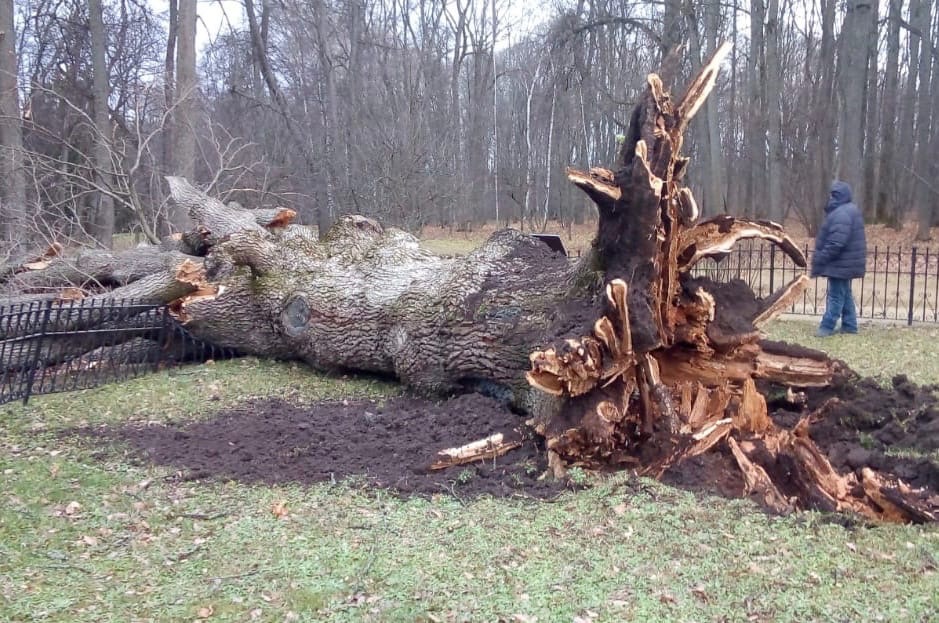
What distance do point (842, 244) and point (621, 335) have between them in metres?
5.29

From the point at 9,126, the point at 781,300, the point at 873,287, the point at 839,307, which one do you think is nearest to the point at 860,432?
the point at 781,300

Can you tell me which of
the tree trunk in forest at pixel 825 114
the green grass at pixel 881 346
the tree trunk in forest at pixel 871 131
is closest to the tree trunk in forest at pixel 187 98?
the green grass at pixel 881 346

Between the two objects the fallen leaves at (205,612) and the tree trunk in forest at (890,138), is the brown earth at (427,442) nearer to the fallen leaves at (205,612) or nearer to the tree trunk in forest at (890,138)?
the fallen leaves at (205,612)

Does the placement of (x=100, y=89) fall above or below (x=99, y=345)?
above

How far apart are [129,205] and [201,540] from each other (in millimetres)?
7474

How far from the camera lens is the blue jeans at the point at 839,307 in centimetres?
837

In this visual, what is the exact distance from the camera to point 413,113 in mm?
17078

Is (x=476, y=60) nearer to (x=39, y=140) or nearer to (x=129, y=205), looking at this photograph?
(x=39, y=140)

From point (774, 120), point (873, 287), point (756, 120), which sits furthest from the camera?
point (756, 120)

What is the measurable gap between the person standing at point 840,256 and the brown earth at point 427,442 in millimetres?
2871

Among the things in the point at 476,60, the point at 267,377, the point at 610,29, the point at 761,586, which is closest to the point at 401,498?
the point at 761,586

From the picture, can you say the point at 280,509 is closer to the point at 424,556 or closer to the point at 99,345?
the point at 424,556

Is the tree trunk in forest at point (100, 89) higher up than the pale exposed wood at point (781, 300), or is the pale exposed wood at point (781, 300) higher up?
the tree trunk in forest at point (100, 89)

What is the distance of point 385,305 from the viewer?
6281 millimetres
